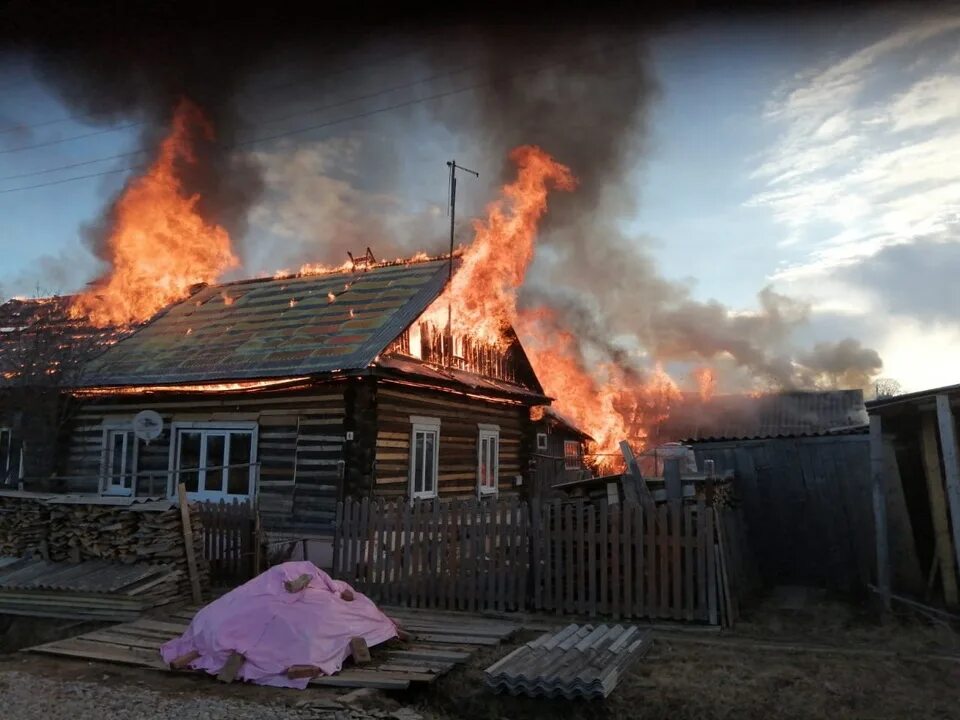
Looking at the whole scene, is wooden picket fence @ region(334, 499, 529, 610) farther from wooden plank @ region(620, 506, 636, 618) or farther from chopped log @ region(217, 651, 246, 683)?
chopped log @ region(217, 651, 246, 683)

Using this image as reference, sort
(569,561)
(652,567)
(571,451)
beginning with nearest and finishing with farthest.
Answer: (652,567)
(569,561)
(571,451)

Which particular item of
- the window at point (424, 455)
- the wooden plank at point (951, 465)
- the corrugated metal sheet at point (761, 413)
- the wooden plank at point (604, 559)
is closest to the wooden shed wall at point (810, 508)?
the wooden plank at point (951, 465)

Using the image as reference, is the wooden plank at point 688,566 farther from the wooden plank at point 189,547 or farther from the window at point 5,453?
the window at point 5,453

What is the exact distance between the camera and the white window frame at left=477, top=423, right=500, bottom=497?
18.1 meters

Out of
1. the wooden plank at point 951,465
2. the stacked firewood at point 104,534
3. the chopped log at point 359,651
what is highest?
the wooden plank at point 951,465

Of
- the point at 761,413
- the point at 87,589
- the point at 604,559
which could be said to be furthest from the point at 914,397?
the point at 761,413

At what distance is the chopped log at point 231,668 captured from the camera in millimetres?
6605

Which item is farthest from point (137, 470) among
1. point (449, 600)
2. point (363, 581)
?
point (449, 600)

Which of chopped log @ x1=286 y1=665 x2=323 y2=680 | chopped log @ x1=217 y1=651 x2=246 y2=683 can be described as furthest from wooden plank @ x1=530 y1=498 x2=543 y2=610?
chopped log @ x1=217 y1=651 x2=246 y2=683

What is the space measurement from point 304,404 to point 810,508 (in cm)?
929

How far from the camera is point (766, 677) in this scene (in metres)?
6.50

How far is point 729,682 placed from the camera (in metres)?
6.38

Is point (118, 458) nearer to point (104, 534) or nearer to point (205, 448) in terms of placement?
point (205, 448)

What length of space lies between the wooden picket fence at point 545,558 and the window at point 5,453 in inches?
483
